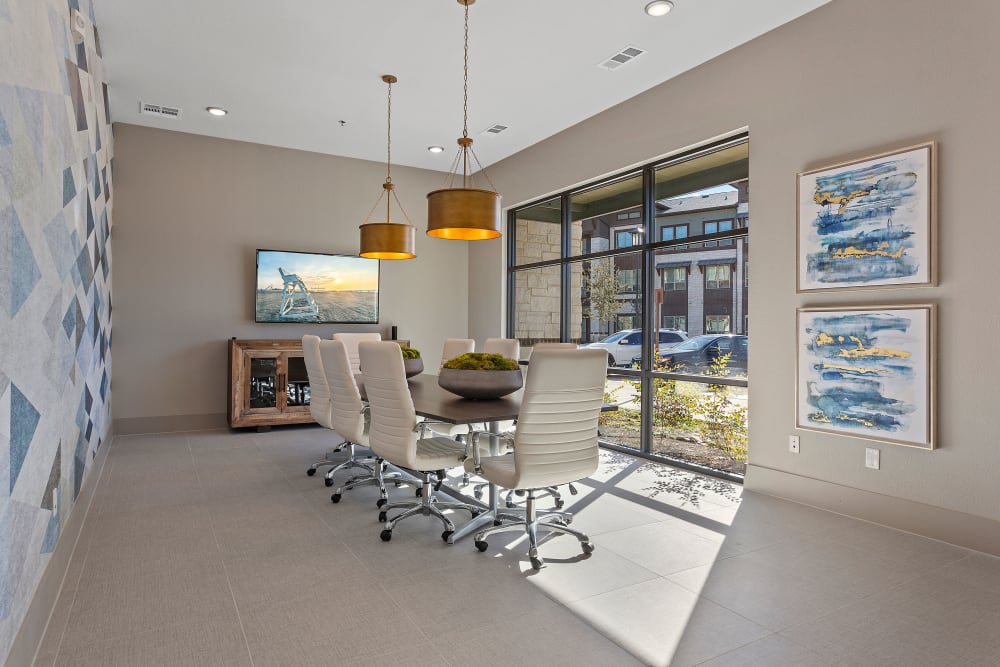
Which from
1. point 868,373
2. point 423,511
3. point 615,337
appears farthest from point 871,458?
point 423,511

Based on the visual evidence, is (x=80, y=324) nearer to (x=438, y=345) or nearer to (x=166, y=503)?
(x=166, y=503)

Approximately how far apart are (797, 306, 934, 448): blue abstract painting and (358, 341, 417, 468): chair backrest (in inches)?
100

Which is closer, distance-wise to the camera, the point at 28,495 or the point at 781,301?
the point at 28,495

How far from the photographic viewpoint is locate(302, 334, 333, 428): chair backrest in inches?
170

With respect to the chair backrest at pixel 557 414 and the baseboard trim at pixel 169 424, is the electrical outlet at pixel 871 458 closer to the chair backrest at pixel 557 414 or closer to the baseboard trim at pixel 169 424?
the chair backrest at pixel 557 414

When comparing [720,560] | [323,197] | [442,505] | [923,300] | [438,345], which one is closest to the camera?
[720,560]

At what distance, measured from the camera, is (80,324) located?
346 centimetres

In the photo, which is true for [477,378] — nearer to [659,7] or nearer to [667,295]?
[667,295]

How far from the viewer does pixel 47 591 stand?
227 centimetres

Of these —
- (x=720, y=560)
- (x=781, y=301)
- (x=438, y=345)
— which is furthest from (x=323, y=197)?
(x=720, y=560)

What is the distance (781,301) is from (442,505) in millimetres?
2656

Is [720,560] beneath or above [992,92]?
beneath

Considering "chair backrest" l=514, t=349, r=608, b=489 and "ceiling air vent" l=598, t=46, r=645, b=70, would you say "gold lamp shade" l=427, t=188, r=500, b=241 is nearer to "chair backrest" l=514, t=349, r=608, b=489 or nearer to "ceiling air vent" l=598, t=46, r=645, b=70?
"chair backrest" l=514, t=349, r=608, b=489

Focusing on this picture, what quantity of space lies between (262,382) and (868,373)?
5.40m
